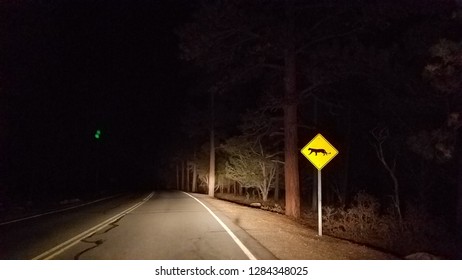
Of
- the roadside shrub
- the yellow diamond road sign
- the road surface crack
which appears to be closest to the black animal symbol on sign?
the yellow diamond road sign

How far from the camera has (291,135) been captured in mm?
18797

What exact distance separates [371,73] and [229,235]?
35.4ft

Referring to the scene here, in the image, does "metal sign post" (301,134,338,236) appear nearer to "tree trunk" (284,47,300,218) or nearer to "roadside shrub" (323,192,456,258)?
"roadside shrub" (323,192,456,258)

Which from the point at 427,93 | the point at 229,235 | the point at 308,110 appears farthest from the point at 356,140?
the point at 229,235

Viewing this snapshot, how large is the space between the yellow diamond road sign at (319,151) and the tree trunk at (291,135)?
646 cm

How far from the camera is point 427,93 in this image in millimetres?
19719

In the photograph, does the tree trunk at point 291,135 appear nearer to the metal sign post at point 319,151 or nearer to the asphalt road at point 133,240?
the asphalt road at point 133,240

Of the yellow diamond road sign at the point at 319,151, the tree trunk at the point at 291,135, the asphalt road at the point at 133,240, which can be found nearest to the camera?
the asphalt road at the point at 133,240

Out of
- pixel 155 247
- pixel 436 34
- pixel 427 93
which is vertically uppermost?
pixel 436 34

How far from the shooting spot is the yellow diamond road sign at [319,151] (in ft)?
39.7

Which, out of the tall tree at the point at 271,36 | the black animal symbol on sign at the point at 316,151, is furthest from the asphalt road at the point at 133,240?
the tall tree at the point at 271,36

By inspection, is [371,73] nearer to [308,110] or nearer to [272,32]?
[272,32]

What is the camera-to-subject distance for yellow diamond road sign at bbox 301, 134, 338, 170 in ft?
39.7

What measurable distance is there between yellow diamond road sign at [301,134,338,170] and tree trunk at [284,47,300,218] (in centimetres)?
646
